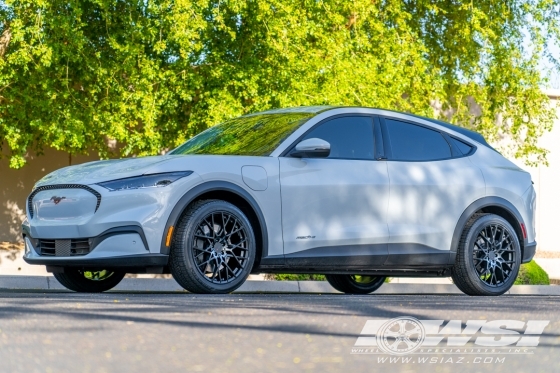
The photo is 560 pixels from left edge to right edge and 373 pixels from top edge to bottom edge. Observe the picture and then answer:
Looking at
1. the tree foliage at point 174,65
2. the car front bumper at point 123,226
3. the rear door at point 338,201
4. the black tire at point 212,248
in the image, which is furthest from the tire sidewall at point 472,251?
the tree foliage at point 174,65

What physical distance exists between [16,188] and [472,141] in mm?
14470

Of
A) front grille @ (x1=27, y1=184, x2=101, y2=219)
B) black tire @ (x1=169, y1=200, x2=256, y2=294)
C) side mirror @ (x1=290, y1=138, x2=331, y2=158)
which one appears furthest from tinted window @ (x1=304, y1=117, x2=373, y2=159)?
front grille @ (x1=27, y1=184, x2=101, y2=219)

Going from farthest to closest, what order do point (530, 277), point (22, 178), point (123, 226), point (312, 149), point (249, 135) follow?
point (22, 178) < point (530, 277) < point (249, 135) < point (312, 149) < point (123, 226)

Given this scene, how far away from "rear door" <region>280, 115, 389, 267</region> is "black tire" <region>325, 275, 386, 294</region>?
2.04m

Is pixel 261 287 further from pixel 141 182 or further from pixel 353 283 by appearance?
pixel 141 182

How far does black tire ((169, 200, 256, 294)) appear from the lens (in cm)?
822

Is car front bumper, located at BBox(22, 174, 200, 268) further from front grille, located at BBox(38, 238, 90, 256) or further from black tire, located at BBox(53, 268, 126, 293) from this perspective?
black tire, located at BBox(53, 268, 126, 293)

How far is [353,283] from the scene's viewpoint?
447 inches

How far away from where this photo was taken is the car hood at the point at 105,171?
8.27 metres

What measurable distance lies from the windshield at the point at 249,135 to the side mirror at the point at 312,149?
24cm

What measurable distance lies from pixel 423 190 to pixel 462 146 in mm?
920

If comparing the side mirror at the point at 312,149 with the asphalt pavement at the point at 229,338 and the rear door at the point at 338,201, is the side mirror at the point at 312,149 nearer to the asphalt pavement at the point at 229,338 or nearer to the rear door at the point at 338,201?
the rear door at the point at 338,201

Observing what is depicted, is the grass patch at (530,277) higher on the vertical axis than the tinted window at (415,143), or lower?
lower

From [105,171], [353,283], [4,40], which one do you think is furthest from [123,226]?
[4,40]
